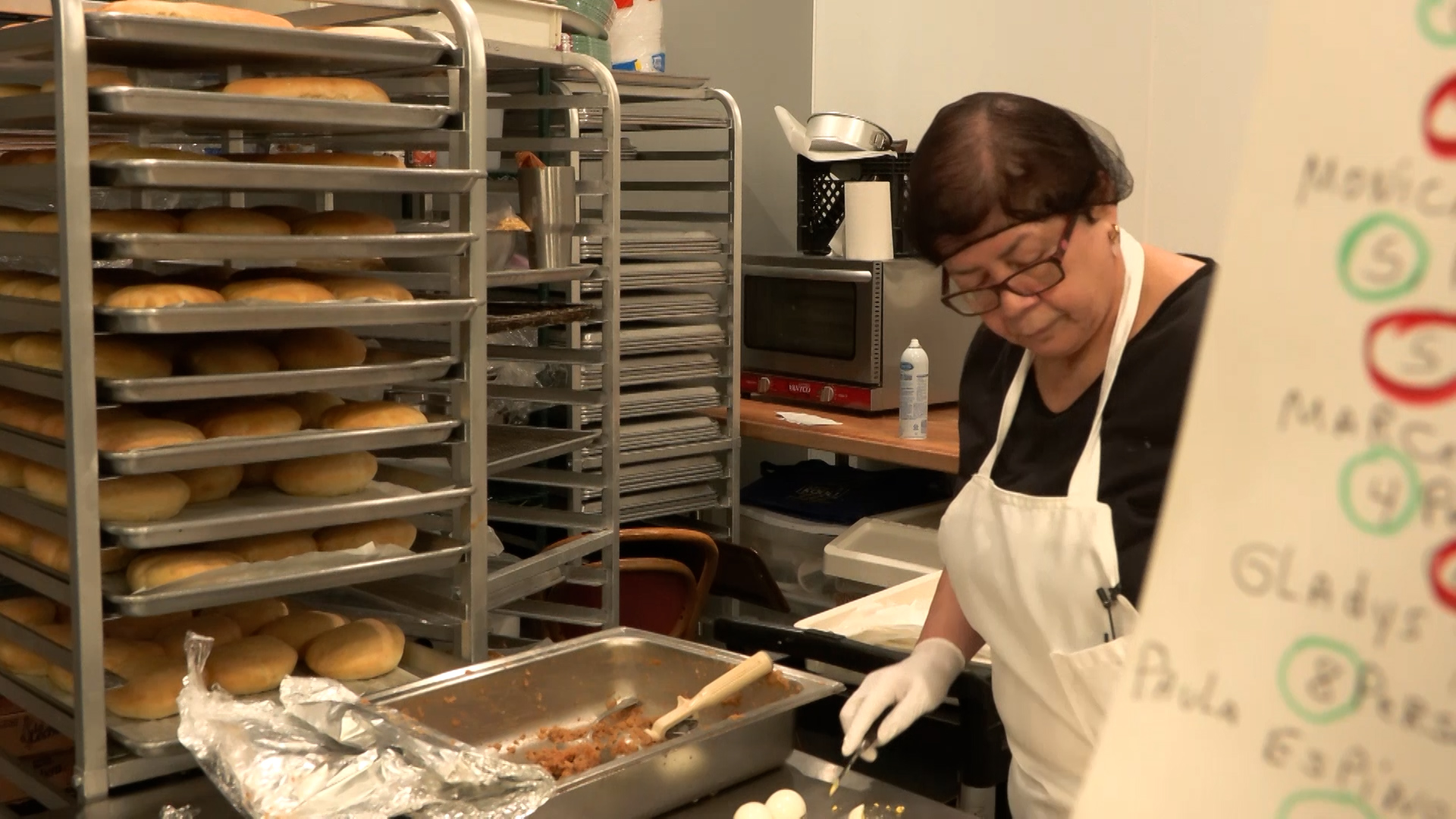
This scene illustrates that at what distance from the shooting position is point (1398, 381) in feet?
1.44

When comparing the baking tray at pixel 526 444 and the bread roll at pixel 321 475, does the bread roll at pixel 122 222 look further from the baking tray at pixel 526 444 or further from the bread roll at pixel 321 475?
the baking tray at pixel 526 444

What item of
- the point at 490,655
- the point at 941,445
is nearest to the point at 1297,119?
the point at 490,655

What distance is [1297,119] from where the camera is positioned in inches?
17.8

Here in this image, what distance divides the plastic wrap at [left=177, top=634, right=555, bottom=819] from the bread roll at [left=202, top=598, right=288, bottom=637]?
1.60ft

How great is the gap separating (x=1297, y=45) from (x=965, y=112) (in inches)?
46.4

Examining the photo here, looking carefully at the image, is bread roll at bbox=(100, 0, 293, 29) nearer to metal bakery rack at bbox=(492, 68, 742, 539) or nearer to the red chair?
metal bakery rack at bbox=(492, 68, 742, 539)

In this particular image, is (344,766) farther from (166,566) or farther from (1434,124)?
(1434,124)

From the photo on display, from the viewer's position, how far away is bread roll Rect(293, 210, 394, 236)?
1.90 metres

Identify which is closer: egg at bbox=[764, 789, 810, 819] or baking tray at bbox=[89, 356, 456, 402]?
egg at bbox=[764, 789, 810, 819]

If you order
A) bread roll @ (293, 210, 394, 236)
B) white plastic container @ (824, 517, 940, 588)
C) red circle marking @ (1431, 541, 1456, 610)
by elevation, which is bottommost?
white plastic container @ (824, 517, 940, 588)

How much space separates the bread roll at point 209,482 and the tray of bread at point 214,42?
0.57m

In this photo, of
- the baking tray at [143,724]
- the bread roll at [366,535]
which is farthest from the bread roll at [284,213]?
the baking tray at [143,724]

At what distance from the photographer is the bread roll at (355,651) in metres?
1.87

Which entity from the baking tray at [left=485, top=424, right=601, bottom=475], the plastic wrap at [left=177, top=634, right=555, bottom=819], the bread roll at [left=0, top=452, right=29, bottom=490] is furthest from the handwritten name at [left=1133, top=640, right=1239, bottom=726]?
the baking tray at [left=485, top=424, right=601, bottom=475]
